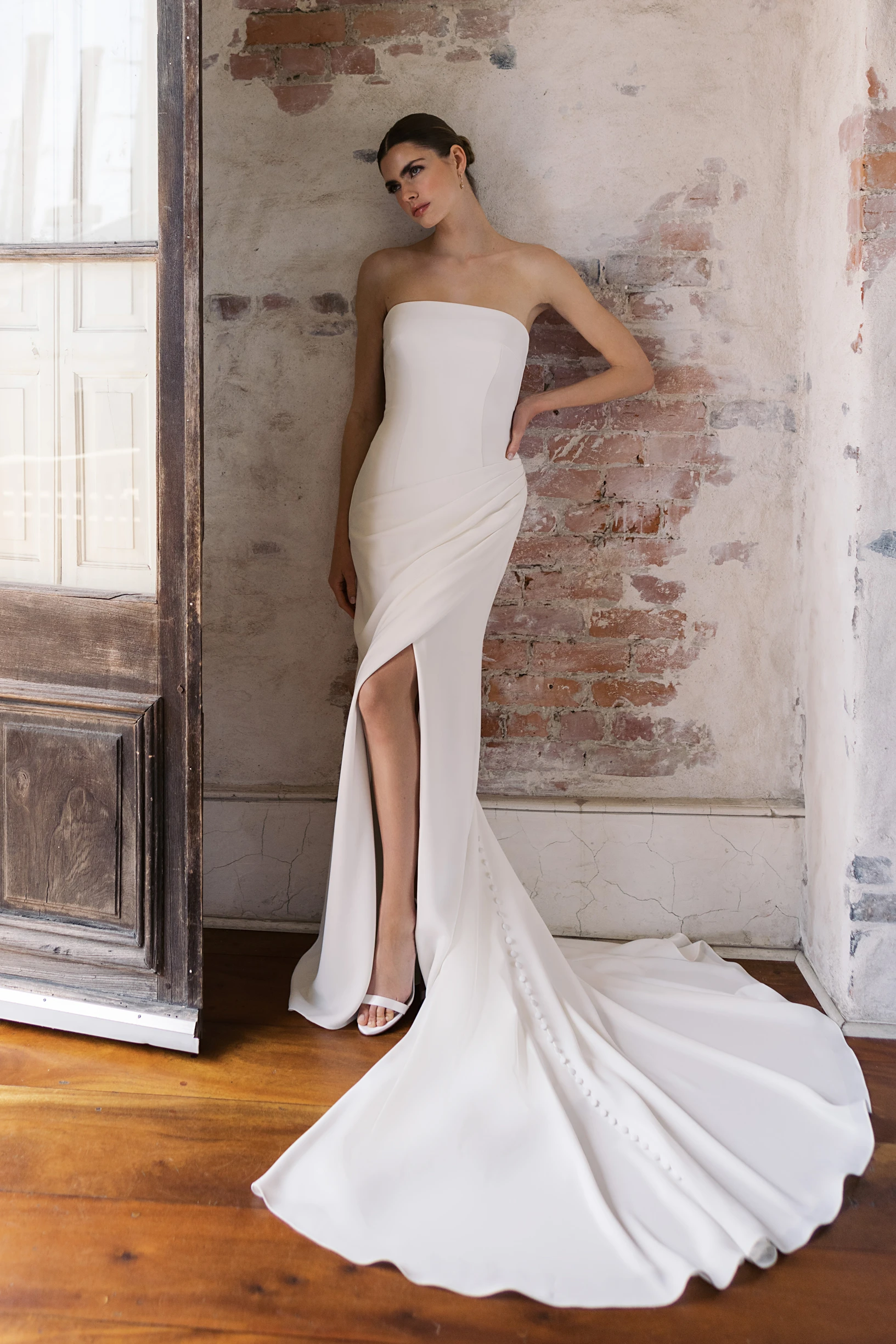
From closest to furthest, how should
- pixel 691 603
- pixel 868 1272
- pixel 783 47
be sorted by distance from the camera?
pixel 868 1272
pixel 783 47
pixel 691 603

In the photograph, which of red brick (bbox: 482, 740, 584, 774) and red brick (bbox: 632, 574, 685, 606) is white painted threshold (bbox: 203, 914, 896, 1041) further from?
red brick (bbox: 632, 574, 685, 606)

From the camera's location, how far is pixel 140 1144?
1.75 metres

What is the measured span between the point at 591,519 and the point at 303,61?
152cm

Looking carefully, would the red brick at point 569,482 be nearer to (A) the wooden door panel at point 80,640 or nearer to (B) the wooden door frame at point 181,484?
(B) the wooden door frame at point 181,484

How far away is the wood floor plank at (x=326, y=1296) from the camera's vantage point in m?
1.35

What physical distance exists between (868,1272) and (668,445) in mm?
1962

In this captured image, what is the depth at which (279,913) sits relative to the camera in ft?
8.93

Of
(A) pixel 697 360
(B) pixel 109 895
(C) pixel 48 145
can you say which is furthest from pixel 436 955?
(C) pixel 48 145

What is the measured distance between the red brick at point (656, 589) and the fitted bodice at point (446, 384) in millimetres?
606

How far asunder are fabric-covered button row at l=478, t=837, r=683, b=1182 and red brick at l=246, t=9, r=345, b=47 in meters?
2.26

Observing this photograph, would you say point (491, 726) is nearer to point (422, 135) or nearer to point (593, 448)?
point (593, 448)

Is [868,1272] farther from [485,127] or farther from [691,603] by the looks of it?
[485,127]

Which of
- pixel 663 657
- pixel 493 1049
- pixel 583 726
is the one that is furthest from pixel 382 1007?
pixel 663 657

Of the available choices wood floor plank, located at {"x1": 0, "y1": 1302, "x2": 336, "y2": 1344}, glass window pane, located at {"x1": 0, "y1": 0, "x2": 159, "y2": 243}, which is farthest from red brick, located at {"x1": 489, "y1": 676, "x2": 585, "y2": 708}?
wood floor plank, located at {"x1": 0, "y1": 1302, "x2": 336, "y2": 1344}
